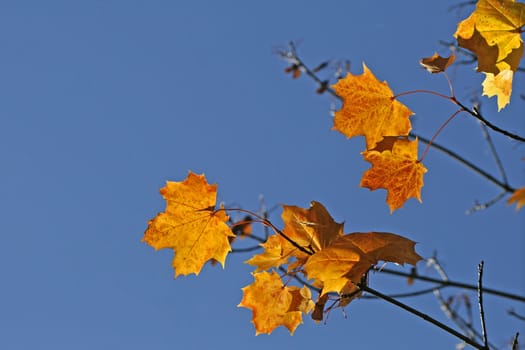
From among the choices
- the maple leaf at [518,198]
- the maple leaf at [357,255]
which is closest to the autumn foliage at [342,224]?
the maple leaf at [357,255]

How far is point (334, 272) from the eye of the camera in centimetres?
209

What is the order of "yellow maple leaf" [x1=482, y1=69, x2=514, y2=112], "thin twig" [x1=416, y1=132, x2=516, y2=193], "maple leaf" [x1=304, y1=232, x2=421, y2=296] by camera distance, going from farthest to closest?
"thin twig" [x1=416, y1=132, x2=516, y2=193]
"yellow maple leaf" [x1=482, y1=69, x2=514, y2=112]
"maple leaf" [x1=304, y1=232, x2=421, y2=296]

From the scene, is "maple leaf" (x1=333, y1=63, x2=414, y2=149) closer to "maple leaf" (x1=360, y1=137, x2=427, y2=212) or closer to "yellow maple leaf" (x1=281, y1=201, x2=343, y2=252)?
"maple leaf" (x1=360, y1=137, x2=427, y2=212)

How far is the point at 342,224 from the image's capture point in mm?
2242

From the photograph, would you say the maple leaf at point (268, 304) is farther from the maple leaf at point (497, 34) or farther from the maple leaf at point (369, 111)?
the maple leaf at point (497, 34)

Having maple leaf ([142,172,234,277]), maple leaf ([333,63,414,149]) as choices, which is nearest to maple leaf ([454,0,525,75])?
maple leaf ([333,63,414,149])

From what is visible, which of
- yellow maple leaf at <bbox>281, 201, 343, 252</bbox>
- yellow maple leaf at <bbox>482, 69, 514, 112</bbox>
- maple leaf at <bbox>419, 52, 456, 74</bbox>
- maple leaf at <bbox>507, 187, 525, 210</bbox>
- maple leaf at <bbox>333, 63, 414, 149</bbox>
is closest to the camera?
maple leaf at <bbox>507, 187, 525, 210</bbox>

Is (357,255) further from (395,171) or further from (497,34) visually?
(497,34)

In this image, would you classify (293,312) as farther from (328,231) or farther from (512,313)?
(512,313)

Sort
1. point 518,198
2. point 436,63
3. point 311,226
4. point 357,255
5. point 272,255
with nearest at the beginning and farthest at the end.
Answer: point 518,198
point 357,255
point 311,226
point 272,255
point 436,63

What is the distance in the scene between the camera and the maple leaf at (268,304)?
246cm

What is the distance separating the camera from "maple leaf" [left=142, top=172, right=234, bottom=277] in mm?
2389

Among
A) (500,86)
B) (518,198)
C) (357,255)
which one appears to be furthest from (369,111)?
(518,198)

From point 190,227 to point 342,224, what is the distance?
547 mm
